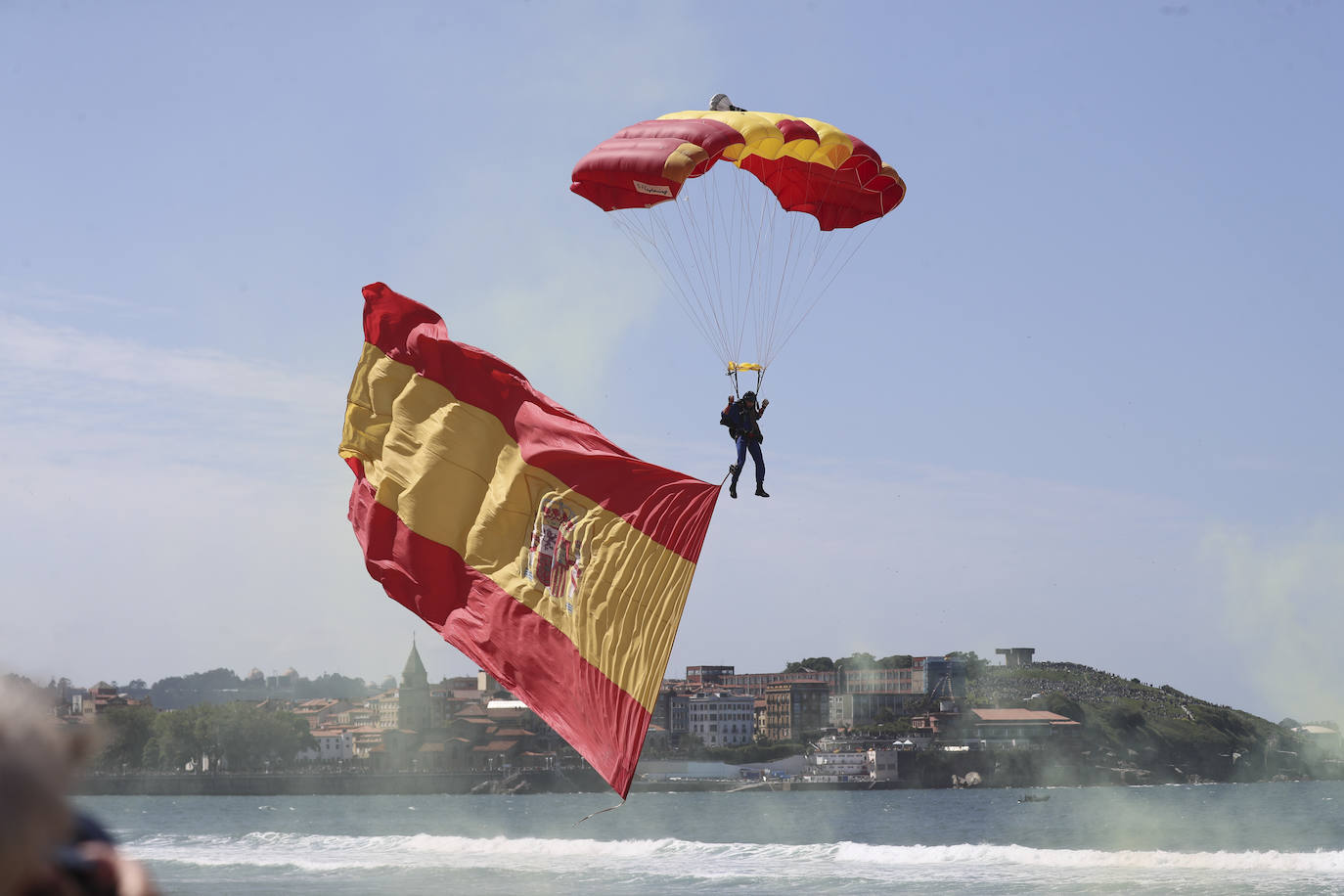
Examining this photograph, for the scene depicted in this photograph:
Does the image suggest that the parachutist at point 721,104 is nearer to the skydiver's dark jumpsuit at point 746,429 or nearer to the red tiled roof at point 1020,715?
the skydiver's dark jumpsuit at point 746,429

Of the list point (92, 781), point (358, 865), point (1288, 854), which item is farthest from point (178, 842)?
point (92, 781)

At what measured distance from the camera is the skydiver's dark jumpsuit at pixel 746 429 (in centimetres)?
984

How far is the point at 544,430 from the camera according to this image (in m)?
8.82

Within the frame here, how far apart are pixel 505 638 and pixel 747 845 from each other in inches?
1230

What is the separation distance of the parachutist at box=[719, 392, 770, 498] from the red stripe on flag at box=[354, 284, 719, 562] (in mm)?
1406

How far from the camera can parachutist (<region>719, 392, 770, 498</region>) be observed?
984cm

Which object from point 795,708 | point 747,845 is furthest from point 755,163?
point 795,708

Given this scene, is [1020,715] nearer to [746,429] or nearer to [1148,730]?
[1148,730]

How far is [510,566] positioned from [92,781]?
94.6m

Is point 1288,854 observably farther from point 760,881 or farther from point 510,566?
point 510,566

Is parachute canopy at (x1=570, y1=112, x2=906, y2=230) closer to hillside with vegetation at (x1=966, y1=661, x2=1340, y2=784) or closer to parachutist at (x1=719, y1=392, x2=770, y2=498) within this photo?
parachutist at (x1=719, y1=392, x2=770, y2=498)

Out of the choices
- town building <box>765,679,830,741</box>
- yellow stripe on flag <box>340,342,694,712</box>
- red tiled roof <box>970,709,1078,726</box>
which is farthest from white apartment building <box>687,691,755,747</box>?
yellow stripe on flag <box>340,342,694,712</box>

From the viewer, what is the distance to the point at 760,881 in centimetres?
2897

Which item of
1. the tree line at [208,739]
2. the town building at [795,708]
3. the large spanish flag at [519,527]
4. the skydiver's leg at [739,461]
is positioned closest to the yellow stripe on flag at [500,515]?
the large spanish flag at [519,527]
